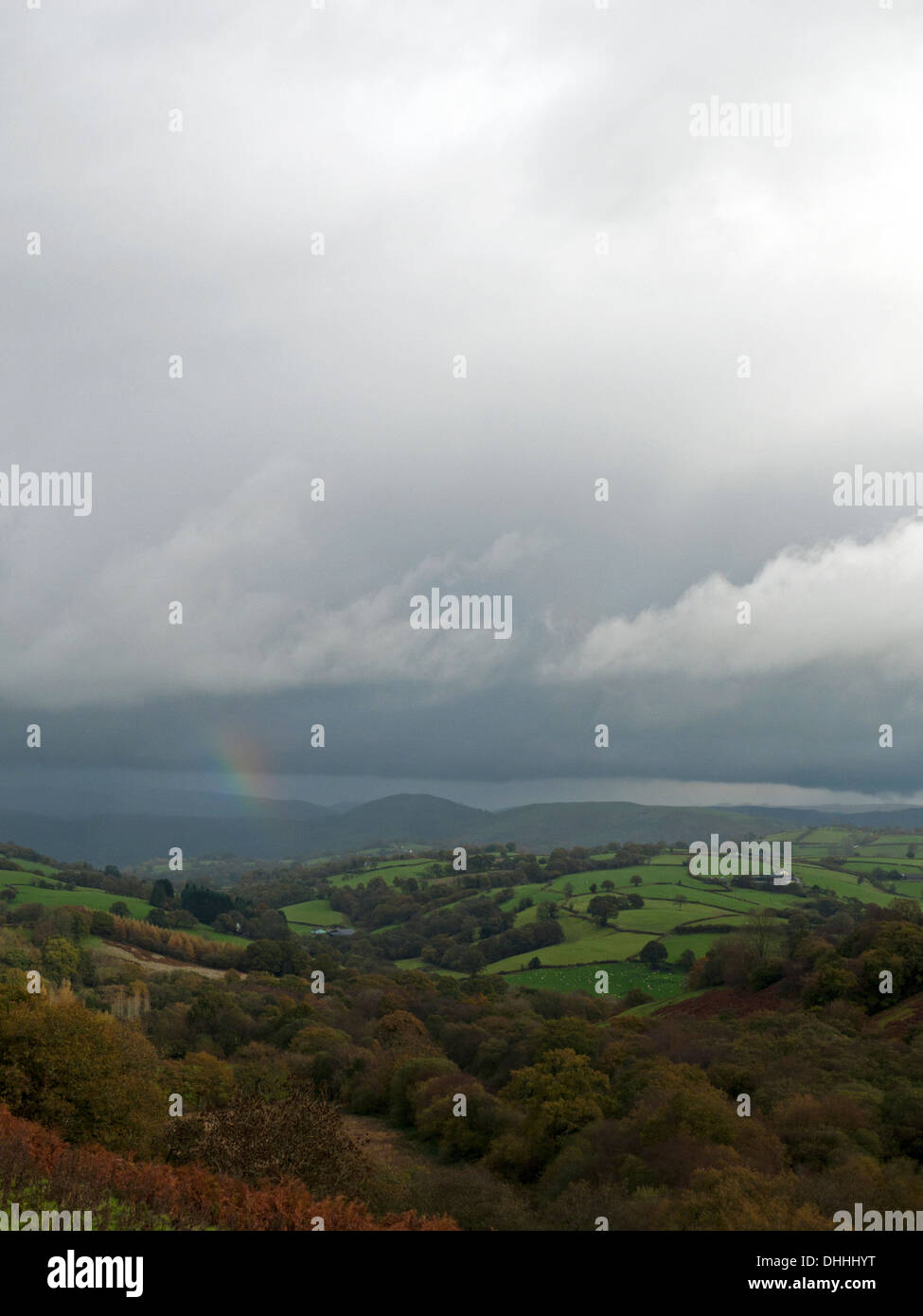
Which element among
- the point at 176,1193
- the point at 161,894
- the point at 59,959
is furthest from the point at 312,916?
the point at 176,1193

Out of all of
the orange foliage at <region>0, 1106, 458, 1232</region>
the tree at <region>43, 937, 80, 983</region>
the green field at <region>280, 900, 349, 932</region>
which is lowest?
the green field at <region>280, 900, 349, 932</region>

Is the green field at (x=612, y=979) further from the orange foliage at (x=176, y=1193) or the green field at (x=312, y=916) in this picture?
the orange foliage at (x=176, y=1193)

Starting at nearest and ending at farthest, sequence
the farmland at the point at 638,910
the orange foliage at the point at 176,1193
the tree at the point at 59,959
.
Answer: the orange foliage at the point at 176,1193 → the tree at the point at 59,959 → the farmland at the point at 638,910

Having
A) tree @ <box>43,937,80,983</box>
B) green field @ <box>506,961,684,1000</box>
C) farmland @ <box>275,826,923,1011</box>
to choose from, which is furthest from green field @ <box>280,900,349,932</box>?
tree @ <box>43,937,80,983</box>

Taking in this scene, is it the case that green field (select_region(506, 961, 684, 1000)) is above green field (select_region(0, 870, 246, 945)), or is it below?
below

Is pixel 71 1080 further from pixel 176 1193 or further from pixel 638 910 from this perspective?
pixel 638 910

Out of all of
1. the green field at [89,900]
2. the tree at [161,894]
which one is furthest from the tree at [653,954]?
the tree at [161,894]

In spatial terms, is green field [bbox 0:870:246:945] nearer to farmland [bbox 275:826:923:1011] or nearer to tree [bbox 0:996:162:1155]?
farmland [bbox 275:826:923:1011]

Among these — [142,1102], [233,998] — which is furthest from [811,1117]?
[233,998]
